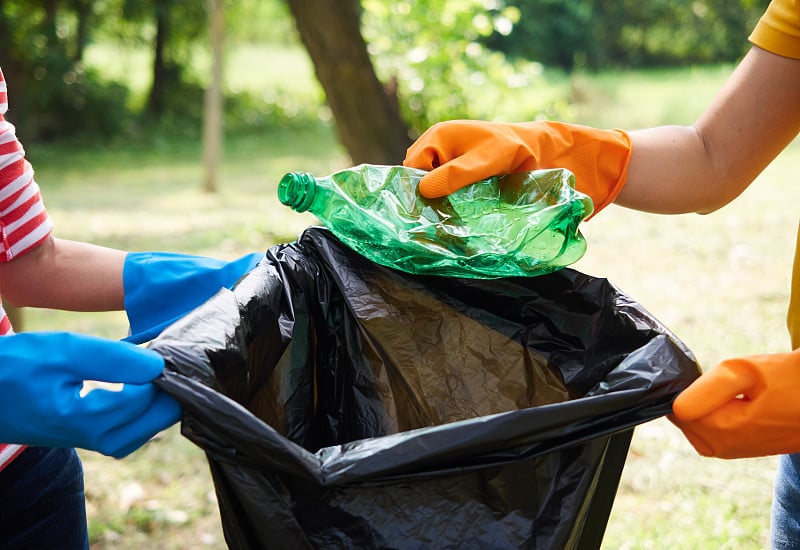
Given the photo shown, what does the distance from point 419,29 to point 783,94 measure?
5.80 metres

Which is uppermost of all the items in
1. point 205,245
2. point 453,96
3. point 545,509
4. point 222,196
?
point 545,509

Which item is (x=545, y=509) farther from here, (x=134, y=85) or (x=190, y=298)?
(x=134, y=85)

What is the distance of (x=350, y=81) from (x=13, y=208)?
337cm

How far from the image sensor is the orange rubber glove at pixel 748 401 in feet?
3.07

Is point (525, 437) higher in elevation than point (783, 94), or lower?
lower

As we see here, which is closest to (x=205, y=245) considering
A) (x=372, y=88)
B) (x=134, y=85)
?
(x=372, y=88)

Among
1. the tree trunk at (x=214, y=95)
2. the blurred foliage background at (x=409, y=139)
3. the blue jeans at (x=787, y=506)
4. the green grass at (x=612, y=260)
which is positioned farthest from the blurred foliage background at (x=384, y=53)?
the blue jeans at (x=787, y=506)

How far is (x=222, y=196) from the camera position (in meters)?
8.38

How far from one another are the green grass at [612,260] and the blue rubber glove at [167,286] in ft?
5.07

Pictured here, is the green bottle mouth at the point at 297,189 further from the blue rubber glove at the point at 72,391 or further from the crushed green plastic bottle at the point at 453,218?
the blue rubber glove at the point at 72,391

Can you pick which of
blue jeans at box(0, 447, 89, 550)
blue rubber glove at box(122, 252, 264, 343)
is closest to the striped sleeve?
blue rubber glove at box(122, 252, 264, 343)

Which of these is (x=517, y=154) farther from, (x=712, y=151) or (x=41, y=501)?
(x=41, y=501)

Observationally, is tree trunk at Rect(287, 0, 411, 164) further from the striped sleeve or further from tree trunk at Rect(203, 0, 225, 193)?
tree trunk at Rect(203, 0, 225, 193)

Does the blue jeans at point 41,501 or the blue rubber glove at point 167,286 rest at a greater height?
the blue rubber glove at point 167,286
